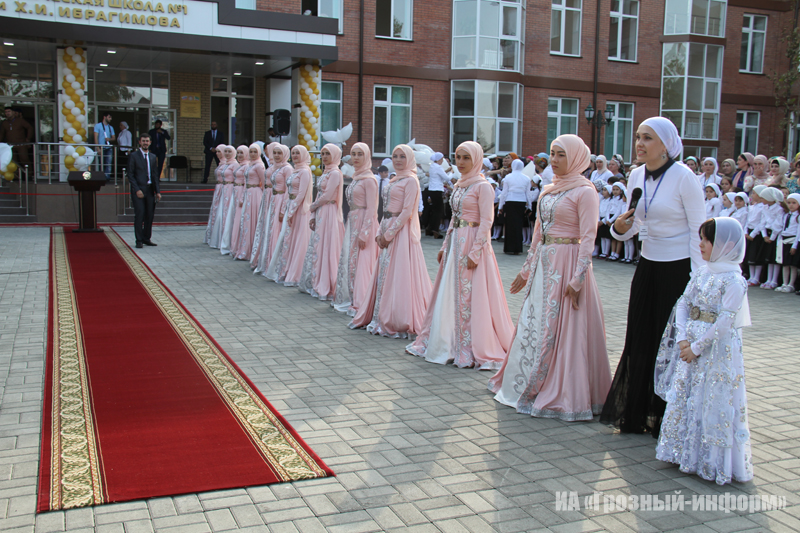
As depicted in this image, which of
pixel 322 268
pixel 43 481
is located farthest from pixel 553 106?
pixel 43 481

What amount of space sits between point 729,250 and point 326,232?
20.8 ft

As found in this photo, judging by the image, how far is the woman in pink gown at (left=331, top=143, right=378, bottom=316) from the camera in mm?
8445

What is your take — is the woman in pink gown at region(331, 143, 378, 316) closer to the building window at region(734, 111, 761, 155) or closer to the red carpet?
the red carpet

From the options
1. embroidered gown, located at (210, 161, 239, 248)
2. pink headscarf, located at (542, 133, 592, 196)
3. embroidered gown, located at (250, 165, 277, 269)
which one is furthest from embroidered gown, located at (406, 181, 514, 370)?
embroidered gown, located at (210, 161, 239, 248)

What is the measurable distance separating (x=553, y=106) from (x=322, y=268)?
20.0 meters

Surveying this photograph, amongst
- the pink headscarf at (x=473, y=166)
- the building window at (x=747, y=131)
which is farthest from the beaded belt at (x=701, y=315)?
the building window at (x=747, y=131)

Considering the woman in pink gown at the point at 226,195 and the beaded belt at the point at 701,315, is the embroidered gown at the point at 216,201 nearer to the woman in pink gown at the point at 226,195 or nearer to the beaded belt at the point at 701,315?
the woman in pink gown at the point at 226,195

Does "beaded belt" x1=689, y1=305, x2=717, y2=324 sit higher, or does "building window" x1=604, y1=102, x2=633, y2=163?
"building window" x1=604, y1=102, x2=633, y2=163

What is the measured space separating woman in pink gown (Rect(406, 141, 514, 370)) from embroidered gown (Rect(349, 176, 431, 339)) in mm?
891

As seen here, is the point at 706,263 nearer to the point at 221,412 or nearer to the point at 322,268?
the point at 221,412

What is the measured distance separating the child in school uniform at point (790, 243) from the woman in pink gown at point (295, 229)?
707 centimetres

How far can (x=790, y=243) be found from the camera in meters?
10.7

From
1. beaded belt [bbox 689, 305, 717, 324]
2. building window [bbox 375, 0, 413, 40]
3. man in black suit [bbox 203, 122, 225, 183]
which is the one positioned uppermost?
building window [bbox 375, 0, 413, 40]

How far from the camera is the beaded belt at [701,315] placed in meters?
3.94
